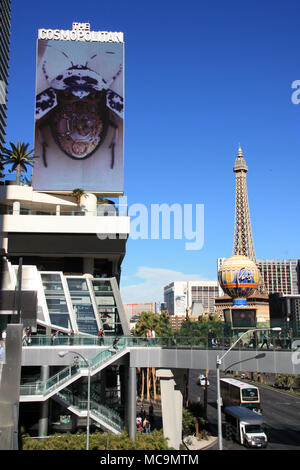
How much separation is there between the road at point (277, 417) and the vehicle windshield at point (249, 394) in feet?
10.5

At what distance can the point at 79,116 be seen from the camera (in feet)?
222

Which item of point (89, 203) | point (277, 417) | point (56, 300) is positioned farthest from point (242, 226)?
point (56, 300)

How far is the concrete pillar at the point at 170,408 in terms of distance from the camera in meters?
37.6

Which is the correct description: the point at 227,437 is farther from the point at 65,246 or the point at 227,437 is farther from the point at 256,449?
the point at 65,246

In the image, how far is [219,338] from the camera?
118 ft

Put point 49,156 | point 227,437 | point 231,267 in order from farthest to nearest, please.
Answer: point 231,267, point 49,156, point 227,437

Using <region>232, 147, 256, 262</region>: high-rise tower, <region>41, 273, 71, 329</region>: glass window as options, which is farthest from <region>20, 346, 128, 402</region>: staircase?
<region>232, 147, 256, 262</region>: high-rise tower

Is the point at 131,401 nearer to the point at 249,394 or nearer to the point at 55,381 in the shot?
the point at 55,381

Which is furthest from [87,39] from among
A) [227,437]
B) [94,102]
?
[227,437]

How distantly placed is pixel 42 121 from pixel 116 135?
10663 mm

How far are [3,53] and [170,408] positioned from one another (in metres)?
106

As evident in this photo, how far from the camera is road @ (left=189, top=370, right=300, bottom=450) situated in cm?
4059

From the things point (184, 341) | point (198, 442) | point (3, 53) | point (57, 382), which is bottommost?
point (198, 442)

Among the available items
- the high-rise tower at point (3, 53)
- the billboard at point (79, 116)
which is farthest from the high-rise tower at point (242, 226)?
the billboard at point (79, 116)
